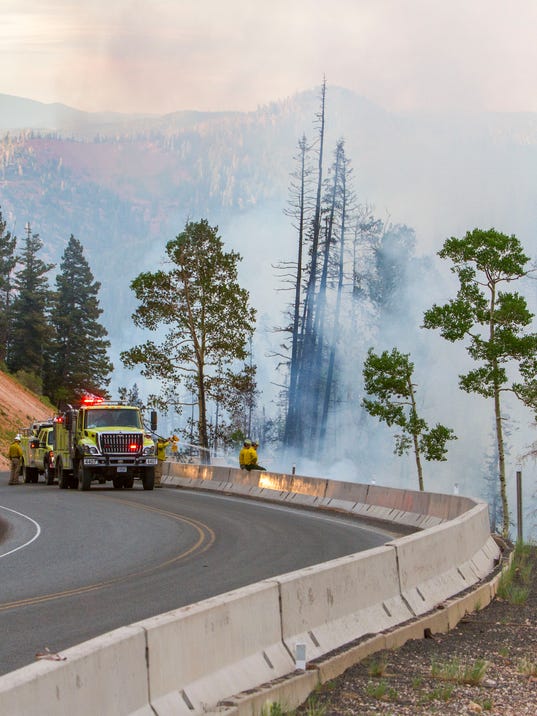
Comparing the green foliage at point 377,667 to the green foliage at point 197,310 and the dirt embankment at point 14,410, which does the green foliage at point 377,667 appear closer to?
the green foliage at point 197,310

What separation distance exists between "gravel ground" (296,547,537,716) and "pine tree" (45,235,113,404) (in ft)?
307

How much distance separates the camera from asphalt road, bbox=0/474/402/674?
12789 mm

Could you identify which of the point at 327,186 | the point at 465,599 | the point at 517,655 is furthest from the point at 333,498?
the point at 327,186

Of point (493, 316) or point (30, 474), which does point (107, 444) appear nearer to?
point (30, 474)

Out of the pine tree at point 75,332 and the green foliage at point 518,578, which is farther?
the pine tree at point 75,332

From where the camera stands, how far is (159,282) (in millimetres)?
59969

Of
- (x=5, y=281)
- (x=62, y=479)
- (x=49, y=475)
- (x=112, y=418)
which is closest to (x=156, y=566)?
(x=112, y=418)

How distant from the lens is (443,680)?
943 centimetres

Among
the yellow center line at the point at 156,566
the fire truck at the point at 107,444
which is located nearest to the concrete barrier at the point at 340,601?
the yellow center line at the point at 156,566

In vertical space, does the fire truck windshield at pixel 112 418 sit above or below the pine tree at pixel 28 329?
below

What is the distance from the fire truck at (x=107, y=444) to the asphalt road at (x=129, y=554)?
3.63 m

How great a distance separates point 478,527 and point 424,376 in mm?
88138

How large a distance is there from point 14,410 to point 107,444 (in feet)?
135

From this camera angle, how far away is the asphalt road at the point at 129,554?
12789mm
